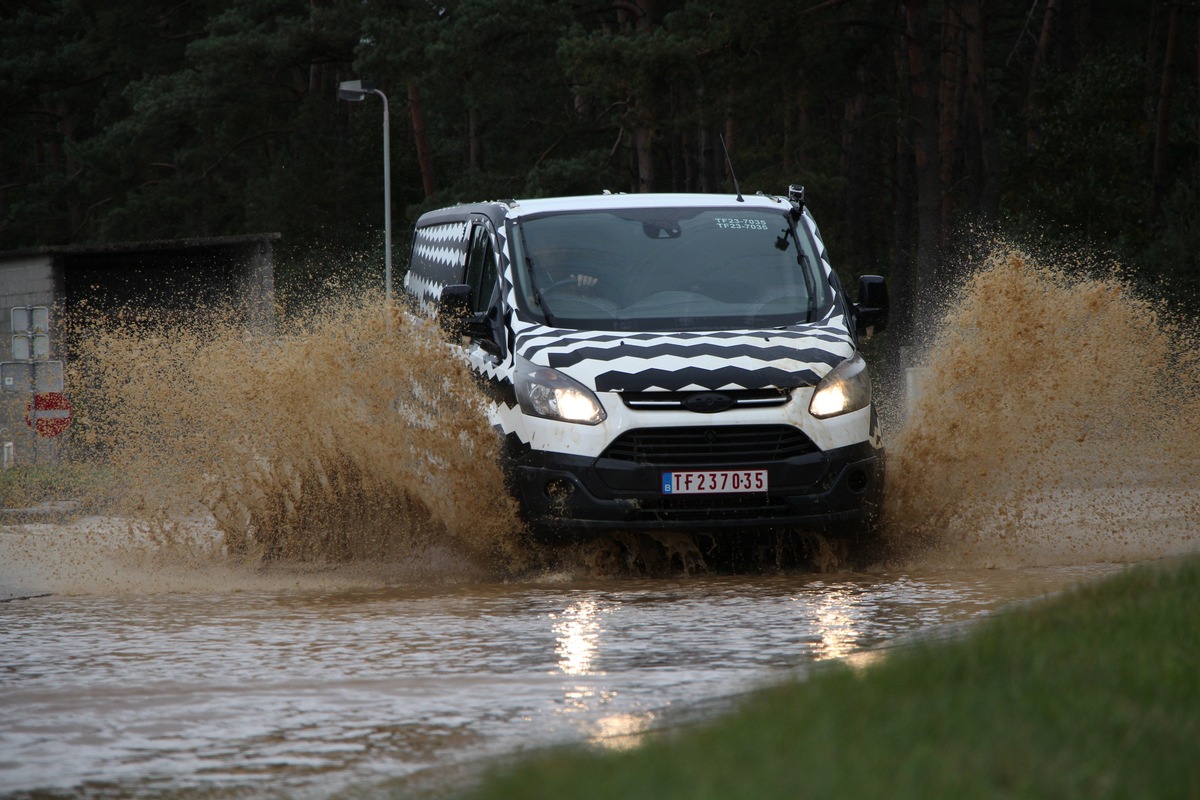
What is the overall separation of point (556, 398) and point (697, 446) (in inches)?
32.3

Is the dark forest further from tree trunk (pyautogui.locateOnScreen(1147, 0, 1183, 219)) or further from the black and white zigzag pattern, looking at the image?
the black and white zigzag pattern

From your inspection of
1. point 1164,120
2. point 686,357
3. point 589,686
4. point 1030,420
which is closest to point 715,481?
point 686,357

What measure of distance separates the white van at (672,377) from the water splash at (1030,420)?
67 cm

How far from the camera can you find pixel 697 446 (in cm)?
1005

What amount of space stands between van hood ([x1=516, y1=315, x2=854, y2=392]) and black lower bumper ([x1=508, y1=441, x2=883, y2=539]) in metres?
0.45

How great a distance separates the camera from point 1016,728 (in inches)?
187

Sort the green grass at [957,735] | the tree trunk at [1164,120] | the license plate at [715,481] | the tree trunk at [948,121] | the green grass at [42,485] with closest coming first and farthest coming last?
1. the green grass at [957,735]
2. the license plate at [715,481]
3. the green grass at [42,485]
4. the tree trunk at [1164,120]
5. the tree trunk at [948,121]

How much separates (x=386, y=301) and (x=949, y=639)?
5.73m

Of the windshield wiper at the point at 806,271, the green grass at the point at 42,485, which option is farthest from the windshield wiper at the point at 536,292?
the green grass at the point at 42,485

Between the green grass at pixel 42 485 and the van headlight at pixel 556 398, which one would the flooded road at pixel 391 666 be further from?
the green grass at pixel 42 485

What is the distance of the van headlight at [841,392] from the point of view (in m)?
10.2

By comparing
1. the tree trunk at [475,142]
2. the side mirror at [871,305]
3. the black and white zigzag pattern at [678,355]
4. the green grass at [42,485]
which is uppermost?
the tree trunk at [475,142]

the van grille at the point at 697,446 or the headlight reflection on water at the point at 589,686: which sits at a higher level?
the van grille at the point at 697,446

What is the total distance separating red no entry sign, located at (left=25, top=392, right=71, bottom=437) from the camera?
21.9m
